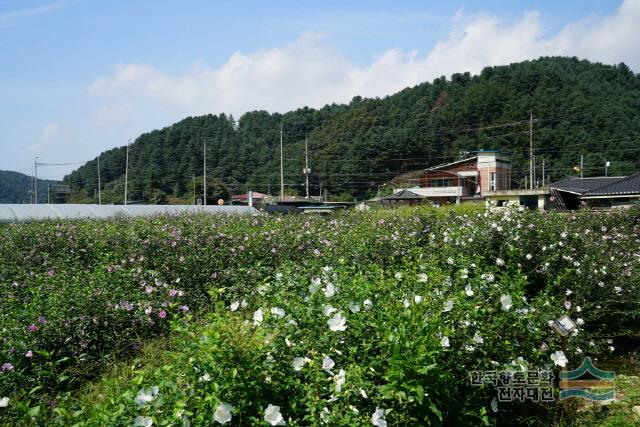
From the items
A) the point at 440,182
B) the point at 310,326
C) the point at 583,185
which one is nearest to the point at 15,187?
the point at 440,182

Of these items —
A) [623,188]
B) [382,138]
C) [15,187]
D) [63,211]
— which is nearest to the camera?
[623,188]

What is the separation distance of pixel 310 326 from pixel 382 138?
55.2 meters

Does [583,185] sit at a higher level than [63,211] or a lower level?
higher

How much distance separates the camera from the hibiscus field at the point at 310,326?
7.68 feet

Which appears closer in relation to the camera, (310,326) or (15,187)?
(310,326)

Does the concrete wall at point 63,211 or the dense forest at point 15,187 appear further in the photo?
the dense forest at point 15,187

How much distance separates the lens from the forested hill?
156ft

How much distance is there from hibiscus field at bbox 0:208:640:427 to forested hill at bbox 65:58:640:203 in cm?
4449

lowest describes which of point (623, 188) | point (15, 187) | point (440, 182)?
point (623, 188)

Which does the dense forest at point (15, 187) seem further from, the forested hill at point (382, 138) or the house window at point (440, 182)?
the house window at point (440, 182)

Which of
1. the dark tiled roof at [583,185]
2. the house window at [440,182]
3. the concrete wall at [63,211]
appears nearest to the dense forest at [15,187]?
the house window at [440,182]

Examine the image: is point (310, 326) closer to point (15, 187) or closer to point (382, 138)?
point (382, 138)

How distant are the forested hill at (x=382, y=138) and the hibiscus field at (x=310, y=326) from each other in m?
44.5

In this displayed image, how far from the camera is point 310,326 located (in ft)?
9.27
